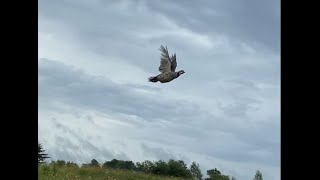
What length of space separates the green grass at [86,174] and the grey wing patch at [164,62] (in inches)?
349

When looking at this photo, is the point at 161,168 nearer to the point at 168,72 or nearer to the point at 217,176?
the point at 217,176

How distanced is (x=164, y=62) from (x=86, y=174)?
10.2 meters

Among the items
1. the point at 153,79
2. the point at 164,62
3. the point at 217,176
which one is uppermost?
the point at 164,62

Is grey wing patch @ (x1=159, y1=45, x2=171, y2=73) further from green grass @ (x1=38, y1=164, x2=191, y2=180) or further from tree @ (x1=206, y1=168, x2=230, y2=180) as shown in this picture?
tree @ (x1=206, y1=168, x2=230, y2=180)

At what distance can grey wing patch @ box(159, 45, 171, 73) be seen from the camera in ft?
21.1

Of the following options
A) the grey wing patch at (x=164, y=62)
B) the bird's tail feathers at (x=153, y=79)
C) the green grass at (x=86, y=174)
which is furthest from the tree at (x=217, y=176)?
the bird's tail feathers at (x=153, y=79)

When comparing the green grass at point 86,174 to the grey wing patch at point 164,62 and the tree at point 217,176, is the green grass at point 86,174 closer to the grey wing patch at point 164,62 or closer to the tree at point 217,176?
the tree at point 217,176

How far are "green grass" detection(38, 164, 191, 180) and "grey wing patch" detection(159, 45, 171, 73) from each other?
8.87 m

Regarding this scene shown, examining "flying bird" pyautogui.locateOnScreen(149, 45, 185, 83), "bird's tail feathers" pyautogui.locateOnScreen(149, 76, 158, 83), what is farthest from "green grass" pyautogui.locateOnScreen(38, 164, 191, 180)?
"bird's tail feathers" pyautogui.locateOnScreen(149, 76, 158, 83)

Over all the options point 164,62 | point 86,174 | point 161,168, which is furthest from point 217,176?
point 164,62

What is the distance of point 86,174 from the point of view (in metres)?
16.4
